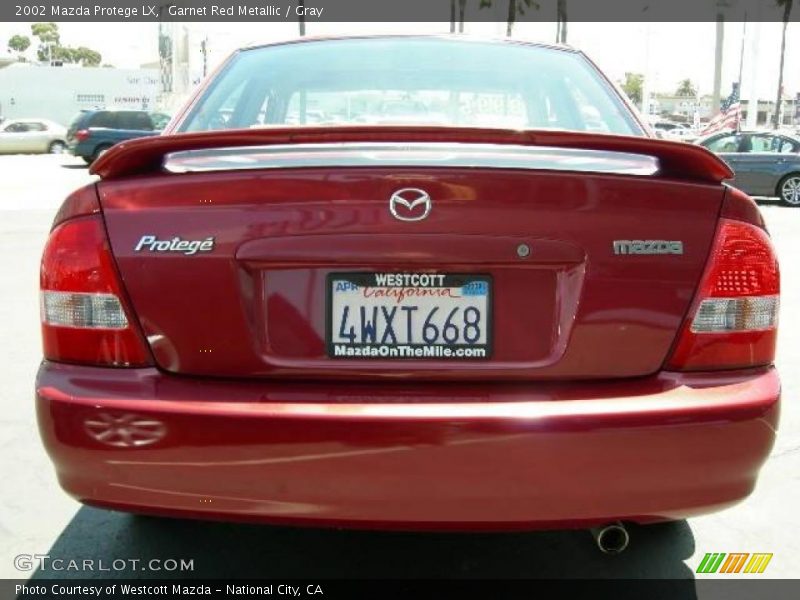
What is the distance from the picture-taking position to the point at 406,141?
2156 mm

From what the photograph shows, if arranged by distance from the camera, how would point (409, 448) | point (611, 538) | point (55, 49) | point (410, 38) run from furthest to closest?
point (55, 49), point (410, 38), point (611, 538), point (409, 448)

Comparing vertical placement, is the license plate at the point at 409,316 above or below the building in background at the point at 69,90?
below

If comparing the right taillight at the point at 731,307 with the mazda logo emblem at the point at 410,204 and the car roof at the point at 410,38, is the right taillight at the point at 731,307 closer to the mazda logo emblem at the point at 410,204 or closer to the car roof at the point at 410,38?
the mazda logo emblem at the point at 410,204

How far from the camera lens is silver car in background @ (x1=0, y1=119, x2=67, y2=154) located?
3025 cm

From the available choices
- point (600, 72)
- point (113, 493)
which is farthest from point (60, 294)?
point (600, 72)

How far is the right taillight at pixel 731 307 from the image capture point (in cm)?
211

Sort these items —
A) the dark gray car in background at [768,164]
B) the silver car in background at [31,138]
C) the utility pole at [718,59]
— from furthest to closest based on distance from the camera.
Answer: the utility pole at [718,59] < the silver car in background at [31,138] < the dark gray car in background at [768,164]

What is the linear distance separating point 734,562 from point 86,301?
220 centimetres

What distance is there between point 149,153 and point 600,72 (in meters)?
1.90

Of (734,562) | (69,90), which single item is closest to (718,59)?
(69,90)

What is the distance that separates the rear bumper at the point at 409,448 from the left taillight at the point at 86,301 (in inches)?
2.8

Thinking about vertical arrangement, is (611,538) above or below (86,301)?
below

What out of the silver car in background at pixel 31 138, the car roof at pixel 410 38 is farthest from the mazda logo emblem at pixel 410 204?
the silver car in background at pixel 31 138
